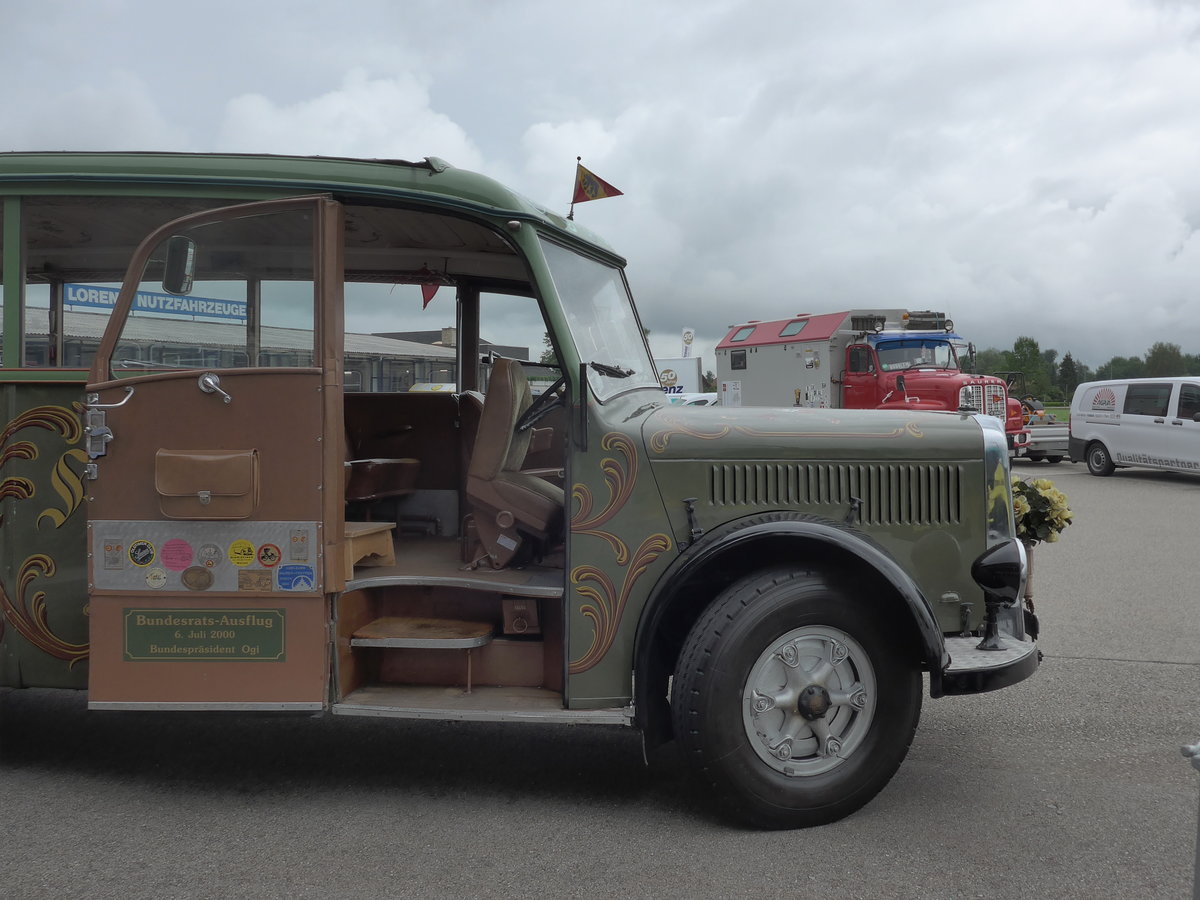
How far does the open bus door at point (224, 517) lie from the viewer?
3916 millimetres

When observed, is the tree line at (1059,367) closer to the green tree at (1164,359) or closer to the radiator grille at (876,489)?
the green tree at (1164,359)

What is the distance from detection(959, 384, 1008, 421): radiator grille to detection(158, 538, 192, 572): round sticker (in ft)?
52.9

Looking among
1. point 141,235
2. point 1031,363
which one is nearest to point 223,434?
→ point 141,235

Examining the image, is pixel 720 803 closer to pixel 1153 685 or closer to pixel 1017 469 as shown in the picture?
pixel 1153 685

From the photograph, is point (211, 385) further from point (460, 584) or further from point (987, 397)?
point (987, 397)

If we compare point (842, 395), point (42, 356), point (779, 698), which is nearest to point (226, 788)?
point (42, 356)

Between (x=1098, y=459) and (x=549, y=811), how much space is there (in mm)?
18234

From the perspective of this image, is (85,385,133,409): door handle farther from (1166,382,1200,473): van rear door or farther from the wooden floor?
(1166,382,1200,473): van rear door

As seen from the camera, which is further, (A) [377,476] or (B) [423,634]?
(A) [377,476]

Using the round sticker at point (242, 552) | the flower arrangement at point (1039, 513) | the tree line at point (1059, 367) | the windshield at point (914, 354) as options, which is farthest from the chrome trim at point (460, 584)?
the tree line at point (1059, 367)

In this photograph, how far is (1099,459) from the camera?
19438mm

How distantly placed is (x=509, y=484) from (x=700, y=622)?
1029mm

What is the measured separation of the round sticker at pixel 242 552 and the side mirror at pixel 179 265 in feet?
3.40

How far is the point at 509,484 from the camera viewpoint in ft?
14.1
